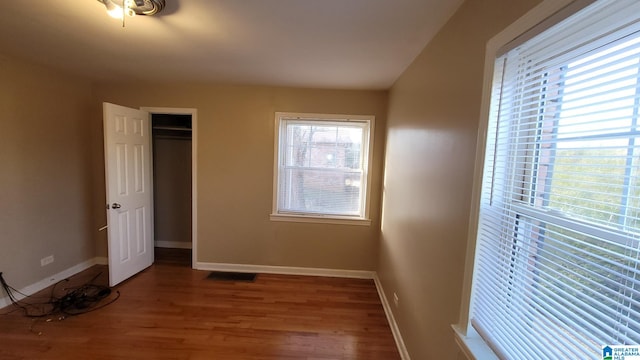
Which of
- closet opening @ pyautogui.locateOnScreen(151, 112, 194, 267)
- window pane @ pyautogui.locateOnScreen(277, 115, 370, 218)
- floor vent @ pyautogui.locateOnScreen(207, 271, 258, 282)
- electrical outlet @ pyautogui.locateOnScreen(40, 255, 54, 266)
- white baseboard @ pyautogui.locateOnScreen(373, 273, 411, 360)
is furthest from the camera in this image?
closet opening @ pyautogui.locateOnScreen(151, 112, 194, 267)

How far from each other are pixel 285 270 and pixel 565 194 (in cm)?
296

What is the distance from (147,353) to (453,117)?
2.64m

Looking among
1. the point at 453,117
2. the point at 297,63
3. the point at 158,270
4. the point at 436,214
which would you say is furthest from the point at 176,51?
the point at 158,270

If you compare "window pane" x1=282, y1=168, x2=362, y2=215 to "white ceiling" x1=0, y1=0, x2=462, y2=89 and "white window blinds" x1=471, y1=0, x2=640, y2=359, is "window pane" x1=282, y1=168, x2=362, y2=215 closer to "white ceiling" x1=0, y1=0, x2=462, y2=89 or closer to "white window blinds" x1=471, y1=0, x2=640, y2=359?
"white ceiling" x1=0, y1=0, x2=462, y2=89

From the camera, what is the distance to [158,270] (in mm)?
3166

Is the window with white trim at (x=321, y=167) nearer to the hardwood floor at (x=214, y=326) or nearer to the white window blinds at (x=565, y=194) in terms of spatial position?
the hardwood floor at (x=214, y=326)

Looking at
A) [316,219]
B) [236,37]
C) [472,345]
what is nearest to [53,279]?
[316,219]

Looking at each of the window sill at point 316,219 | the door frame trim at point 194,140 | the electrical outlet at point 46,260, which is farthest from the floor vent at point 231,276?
the electrical outlet at point 46,260

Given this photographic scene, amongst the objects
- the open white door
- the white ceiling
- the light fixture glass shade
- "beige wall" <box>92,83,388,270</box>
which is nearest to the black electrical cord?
the open white door

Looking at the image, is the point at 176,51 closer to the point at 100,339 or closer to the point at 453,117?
the point at 453,117

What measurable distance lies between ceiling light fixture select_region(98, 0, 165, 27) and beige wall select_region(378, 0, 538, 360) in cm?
166

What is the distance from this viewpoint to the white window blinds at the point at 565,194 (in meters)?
0.61

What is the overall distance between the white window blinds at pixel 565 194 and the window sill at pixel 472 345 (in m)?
0.06

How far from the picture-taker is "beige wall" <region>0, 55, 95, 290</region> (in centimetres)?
232
